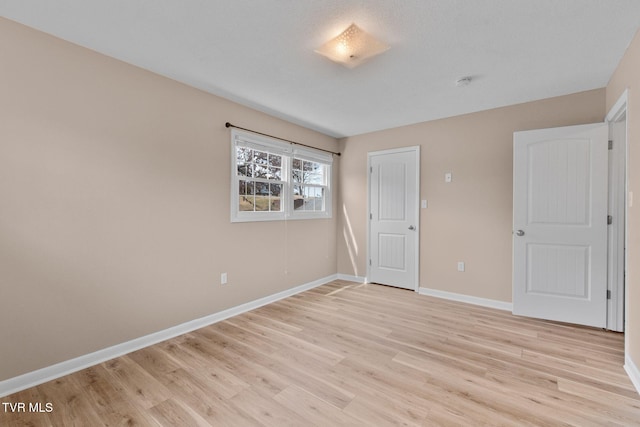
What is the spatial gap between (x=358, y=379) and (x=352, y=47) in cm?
238

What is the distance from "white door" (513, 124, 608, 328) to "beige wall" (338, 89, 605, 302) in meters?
0.27

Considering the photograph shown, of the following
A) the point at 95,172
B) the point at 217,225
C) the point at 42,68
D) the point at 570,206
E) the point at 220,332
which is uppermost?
the point at 42,68

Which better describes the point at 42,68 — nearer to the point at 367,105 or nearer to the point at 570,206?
the point at 367,105

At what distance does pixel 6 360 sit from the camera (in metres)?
1.88

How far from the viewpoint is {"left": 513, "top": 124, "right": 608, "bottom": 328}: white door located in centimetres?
282

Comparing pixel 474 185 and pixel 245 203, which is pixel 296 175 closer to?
pixel 245 203

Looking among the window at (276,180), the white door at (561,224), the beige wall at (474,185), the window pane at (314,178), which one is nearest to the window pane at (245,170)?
the window at (276,180)

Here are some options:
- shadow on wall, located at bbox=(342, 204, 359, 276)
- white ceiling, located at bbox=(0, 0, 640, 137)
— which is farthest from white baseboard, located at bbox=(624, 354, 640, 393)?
shadow on wall, located at bbox=(342, 204, 359, 276)

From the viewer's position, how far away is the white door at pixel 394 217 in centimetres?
416

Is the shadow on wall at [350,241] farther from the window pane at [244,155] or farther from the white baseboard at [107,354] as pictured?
the window pane at [244,155]

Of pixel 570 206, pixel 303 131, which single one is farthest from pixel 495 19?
pixel 303 131

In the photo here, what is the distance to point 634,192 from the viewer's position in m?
2.04

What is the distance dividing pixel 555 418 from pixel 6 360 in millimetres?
3363

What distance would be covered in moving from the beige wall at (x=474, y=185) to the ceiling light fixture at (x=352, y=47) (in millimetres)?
2048
